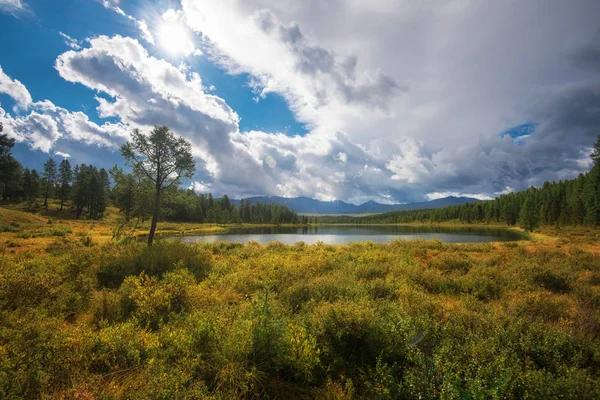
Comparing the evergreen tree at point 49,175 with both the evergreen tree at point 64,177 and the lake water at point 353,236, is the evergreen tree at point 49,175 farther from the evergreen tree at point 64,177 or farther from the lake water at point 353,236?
the lake water at point 353,236

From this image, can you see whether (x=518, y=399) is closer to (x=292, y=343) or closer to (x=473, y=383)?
(x=473, y=383)

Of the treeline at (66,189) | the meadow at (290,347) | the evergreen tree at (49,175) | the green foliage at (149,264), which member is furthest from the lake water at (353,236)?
the evergreen tree at (49,175)

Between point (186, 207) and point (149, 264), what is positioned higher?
point (186, 207)

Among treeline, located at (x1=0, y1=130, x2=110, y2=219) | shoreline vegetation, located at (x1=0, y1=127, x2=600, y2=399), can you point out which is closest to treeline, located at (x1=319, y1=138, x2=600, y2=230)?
shoreline vegetation, located at (x1=0, y1=127, x2=600, y2=399)

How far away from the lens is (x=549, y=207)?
80.0 metres

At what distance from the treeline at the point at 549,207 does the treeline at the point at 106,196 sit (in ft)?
277

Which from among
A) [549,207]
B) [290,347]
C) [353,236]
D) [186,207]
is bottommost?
[353,236]

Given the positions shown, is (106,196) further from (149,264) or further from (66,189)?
(149,264)

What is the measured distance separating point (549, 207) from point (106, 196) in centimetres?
14483

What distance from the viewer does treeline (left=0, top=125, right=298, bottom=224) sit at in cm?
2030

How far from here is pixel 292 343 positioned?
4.60 meters

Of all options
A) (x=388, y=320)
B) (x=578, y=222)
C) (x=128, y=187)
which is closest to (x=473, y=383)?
(x=388, y=320)

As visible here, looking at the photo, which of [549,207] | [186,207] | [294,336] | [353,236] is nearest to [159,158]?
[186,207]

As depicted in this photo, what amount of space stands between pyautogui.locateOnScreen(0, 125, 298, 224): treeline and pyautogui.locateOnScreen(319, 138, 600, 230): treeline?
84574mm
